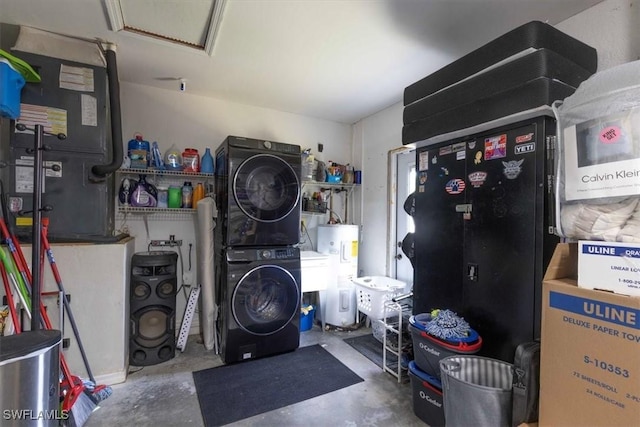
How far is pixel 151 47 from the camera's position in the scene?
222 cm

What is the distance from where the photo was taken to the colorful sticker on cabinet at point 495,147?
1682mm

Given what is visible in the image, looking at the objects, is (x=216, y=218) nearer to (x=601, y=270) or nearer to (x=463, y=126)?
(x=463, y=126)

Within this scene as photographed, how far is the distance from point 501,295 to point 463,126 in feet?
3.22

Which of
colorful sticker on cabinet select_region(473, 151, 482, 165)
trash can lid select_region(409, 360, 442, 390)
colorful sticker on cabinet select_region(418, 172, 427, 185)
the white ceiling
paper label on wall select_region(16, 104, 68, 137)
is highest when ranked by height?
the white ceiling

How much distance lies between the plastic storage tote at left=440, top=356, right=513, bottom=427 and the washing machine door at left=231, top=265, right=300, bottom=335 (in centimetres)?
140

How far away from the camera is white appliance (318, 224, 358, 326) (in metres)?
3.26

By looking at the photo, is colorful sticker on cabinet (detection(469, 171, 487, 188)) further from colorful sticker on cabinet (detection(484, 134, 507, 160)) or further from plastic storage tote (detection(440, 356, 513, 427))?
plastic storage tote (detection(440, 356, 513, 427))

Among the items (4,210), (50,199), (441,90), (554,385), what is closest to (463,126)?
(441,90)

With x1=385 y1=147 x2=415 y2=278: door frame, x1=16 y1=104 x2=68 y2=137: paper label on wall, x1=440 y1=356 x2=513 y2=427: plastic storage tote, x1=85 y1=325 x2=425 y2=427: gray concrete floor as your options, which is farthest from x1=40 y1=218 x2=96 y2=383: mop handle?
x1=385 y1=147 x2=415 y2=278: door frame

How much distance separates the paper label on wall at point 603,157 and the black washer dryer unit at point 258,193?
6.55 feet

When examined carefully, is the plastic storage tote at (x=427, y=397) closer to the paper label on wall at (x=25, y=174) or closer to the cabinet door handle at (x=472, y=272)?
the cabinet door handle at (x=472, y=272)

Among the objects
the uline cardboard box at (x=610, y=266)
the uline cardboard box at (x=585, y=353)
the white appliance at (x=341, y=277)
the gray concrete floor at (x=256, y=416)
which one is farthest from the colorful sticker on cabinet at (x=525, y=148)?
the white appliance at (x=341, y=277)

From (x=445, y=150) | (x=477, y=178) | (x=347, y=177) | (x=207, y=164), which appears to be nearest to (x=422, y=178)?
(x=445, y=150)

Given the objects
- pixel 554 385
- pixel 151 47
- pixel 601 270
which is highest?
pixel 151 47
